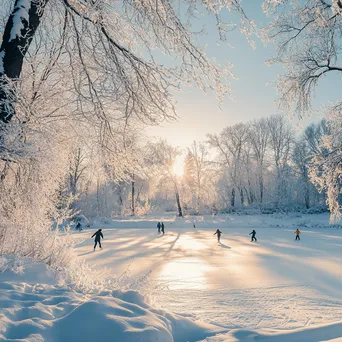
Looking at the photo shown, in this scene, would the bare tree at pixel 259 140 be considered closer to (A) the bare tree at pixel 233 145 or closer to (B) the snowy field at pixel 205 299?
(A) the bare tree at pixel 233 145

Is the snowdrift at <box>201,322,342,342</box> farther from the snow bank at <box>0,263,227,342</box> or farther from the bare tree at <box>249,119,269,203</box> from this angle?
the bare tree at <box>249,119,269,203</box>

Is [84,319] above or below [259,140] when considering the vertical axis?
below

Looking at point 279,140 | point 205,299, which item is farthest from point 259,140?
point 205,299

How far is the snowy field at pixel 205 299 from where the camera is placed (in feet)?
9.62

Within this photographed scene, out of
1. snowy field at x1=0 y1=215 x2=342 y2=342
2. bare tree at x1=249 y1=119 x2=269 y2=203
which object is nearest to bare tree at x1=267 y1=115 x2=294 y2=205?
bare tree at x1=249 y1=119 x2=269 y2=203

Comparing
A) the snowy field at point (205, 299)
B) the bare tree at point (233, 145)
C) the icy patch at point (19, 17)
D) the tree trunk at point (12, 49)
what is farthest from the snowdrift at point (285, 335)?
the bare tree at point (233, 145)

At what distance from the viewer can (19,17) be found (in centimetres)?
411

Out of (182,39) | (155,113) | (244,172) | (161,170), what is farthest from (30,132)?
(244,172)

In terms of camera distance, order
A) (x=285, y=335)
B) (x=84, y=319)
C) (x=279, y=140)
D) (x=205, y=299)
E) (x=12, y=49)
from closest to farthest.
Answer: (x=84, y=319) < (x=285, y=335) < (x=12, y=49) < (x=205, y=299) < (x=279, y=140)

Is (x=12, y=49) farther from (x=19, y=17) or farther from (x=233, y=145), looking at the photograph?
(x=233, y=145)

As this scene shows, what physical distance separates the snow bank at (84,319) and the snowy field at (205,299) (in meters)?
0.01

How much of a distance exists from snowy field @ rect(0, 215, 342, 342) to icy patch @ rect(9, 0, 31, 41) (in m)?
3.49

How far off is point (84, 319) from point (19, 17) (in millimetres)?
4084

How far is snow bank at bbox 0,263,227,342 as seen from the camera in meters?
2.66
